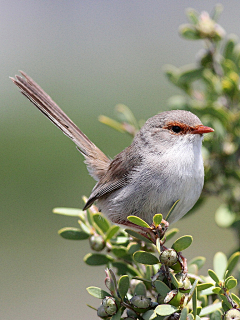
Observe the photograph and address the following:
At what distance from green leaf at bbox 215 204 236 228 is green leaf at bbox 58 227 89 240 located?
44.2 inches

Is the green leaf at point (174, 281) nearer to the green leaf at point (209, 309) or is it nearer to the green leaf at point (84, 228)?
the green leaf at point (209, 309)

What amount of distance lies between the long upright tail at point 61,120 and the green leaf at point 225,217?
4.38ft

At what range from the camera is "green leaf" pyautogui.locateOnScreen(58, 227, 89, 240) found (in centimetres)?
293

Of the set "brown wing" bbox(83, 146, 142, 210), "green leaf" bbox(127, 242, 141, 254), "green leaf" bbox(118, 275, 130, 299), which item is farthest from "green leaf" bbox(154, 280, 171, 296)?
"brown wing" bbox(83, 146, 142, 210)

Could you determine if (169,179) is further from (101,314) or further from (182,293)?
(101,314)

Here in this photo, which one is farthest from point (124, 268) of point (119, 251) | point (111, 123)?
point (111, 123)

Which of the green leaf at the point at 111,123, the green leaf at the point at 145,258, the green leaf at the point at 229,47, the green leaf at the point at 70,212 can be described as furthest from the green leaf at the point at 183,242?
the green leaf at the point at 229,47

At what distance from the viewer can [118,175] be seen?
3533mm

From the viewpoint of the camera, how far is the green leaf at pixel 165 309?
2.04m

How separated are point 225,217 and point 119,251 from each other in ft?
3.28

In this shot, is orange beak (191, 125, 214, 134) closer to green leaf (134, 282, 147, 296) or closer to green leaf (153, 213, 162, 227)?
green leaf (153, 213, 162, 227)

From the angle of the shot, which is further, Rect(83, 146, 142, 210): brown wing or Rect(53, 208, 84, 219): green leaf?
Rect(83, 146, 142, 210): brown wing

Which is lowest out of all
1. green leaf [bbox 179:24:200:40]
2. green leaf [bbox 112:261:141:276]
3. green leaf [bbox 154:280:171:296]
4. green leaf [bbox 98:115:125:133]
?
green leaf [bbox 154:280:171:296]

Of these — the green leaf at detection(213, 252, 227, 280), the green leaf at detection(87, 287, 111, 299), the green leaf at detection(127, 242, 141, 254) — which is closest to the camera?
the green leaf at detection(87, 287, 111, 299)
